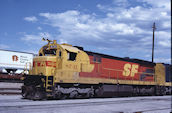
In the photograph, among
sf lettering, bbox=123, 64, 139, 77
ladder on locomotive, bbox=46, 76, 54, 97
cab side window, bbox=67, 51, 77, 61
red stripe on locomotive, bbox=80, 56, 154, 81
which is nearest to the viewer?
ladder on locomotive, bbox=46, 76, 54, 97

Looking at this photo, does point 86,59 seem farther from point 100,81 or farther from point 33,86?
point 33,86

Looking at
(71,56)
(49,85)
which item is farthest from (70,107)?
(71,56)

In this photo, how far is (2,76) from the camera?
88.3 ft

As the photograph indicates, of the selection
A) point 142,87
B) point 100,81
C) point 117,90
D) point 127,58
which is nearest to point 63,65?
point 100,81

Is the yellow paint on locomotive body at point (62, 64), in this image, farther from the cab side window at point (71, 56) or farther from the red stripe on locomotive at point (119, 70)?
the red stripe on locomotive at point (119, 70)

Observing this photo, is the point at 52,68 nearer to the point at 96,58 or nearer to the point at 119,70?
the point at 96,58

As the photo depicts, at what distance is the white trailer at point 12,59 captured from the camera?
1088 inches

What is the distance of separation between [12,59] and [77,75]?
16874mm

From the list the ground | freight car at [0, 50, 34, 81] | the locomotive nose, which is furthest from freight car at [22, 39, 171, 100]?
freight car at [0, 50, 34, 81]

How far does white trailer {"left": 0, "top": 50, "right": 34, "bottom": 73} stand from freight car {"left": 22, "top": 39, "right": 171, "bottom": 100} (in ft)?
46.8

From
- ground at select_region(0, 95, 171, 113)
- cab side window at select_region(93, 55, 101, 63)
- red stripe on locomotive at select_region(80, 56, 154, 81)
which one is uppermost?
cab side window at select_region(93, 55, 101, 63)

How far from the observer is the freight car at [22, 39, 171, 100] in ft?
42.5

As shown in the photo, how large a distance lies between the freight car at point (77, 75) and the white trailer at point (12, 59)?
46.8ft

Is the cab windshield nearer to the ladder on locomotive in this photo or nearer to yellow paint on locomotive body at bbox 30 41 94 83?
yellow paint on locomotive body at bbox 30 41 94 83
